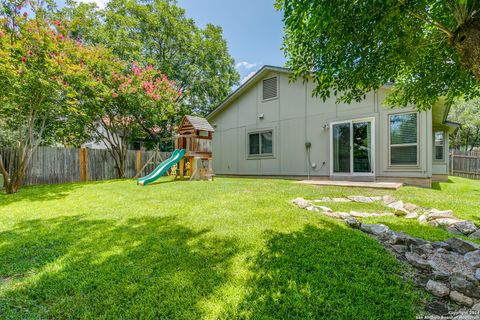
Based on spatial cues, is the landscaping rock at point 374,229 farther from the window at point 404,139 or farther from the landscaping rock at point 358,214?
the window at point 404,139

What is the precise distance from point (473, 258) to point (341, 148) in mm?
6538

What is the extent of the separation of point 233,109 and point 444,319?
37.5 feet

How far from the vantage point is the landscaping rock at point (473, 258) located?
2.25 metres

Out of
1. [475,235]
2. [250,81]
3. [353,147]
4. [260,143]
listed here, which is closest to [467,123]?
[353,147]

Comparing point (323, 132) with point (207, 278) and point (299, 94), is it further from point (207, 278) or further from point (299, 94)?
point (207, 278)

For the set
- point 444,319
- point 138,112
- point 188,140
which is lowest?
point 444,319

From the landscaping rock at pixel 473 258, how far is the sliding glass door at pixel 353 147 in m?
5.83

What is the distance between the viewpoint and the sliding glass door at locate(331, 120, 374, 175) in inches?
316

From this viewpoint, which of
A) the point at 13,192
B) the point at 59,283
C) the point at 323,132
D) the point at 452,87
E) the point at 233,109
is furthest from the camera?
the point at 233,109

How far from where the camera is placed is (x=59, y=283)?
2.07 m

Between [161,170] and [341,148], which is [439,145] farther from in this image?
[161,170]

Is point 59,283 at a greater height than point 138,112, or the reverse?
point 138,112

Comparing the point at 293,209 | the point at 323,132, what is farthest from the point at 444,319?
the point at 323,132

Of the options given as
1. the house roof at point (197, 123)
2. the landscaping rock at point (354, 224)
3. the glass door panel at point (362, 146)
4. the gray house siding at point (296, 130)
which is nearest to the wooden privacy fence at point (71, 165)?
the house roof at point (197, 123)
